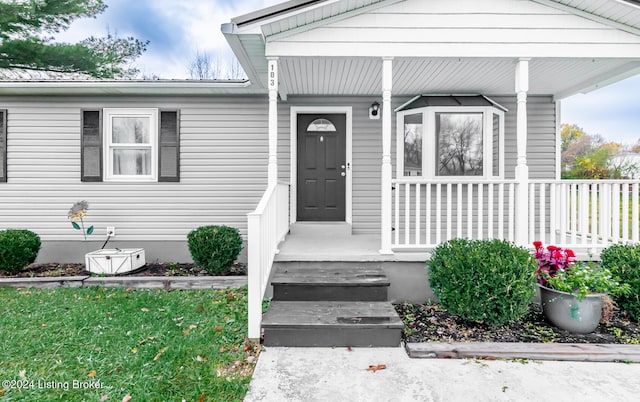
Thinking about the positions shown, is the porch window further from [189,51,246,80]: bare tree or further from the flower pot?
[189,51,246,80]: bare tree

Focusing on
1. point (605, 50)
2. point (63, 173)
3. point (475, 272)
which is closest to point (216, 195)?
point (63, 173)

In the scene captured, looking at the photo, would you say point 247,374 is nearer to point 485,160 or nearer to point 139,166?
point 139,166

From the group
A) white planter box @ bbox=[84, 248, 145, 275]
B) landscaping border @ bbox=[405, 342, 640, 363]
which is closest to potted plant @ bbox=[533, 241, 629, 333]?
landscaping border @ bbox=[405, 342, 640, 363]

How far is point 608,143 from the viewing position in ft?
83.0

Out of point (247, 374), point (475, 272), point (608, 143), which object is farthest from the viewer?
point (608, 143)

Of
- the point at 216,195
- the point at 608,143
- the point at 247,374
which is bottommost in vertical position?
the point at 247,374

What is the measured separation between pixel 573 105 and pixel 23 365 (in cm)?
3972

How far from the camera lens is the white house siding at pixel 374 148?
19.1 feet

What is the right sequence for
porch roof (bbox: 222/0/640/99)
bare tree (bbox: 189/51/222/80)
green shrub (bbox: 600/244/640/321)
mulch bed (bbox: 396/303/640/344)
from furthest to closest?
1. bare tree (bbox: 189/51/222/80)
2. porch roof (bbox: 222/0/640/99)
3. green shrub (bbox: 600/244/640/321)
4. mulch bed (bbox: 396/303/640/344)

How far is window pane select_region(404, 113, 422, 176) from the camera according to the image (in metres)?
5.76

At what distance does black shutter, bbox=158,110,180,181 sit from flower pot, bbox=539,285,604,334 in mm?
5185

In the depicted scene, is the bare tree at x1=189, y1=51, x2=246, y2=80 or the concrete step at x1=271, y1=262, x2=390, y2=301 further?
the bare tree at x1=189, y1=51, x2=246, y2=80

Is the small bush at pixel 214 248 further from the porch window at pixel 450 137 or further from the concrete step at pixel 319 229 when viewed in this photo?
the porch window at pixel 450 137

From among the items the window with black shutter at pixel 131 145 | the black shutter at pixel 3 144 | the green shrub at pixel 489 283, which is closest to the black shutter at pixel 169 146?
the window with black shutter at pixel 131 145
